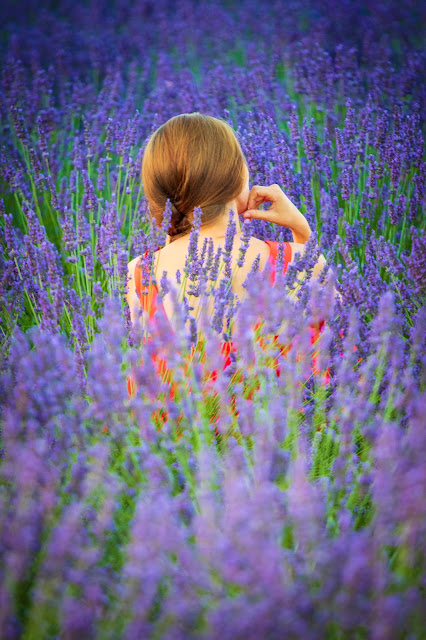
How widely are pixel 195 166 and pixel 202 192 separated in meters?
0.09

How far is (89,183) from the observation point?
2324 millimetres

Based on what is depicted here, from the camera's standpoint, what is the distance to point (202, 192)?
1.92 metres

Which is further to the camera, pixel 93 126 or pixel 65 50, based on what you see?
pixel 65 50

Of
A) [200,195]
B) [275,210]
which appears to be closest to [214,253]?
[200,195]

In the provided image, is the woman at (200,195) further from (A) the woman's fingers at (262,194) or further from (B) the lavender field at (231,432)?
(B) the lavender field at (231,432)

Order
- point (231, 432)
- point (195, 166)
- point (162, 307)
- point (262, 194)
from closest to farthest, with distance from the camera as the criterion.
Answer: point (231, 432) → point (162, 307) → point (195, 166) → point (262, 194)

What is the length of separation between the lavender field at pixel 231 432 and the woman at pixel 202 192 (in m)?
0.12

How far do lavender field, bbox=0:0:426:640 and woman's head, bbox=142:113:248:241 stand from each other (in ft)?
0.62

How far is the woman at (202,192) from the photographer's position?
190cm

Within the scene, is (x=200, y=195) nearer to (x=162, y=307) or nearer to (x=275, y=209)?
(x=275, y=209)

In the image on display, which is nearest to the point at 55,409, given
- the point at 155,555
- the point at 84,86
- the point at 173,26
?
the point at 155,555

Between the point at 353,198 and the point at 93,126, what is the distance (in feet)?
5.37

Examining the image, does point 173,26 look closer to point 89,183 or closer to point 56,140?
point 56,140

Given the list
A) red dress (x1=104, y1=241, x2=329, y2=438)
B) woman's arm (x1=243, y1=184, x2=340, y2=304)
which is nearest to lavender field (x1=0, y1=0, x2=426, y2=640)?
red dress (x1=104, y1=241, x2=329, y2=438)
